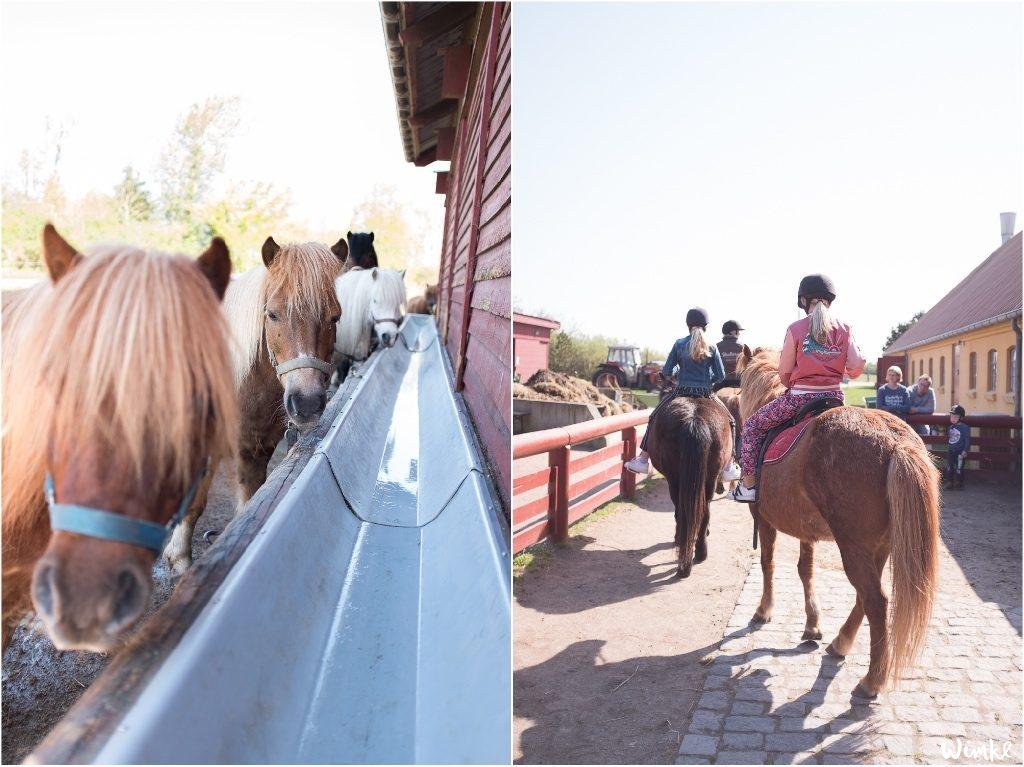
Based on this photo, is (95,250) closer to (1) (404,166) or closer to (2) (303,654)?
(2) (303,654)

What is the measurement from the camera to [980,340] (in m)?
12.3

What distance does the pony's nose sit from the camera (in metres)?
3.07

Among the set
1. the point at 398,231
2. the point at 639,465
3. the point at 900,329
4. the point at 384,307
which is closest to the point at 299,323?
the point at 639,465

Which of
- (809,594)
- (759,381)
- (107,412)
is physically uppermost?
(107,412)

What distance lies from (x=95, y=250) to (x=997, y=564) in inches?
242

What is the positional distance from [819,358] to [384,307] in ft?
15.8

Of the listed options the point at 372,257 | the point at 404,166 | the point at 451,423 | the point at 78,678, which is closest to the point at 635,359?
the point at 404,166

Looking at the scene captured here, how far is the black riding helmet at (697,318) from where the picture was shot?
4715mm

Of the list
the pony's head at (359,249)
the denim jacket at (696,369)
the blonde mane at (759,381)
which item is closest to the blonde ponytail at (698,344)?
the denim jacket at (696,369)

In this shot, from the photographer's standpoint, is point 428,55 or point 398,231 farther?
point 398,231

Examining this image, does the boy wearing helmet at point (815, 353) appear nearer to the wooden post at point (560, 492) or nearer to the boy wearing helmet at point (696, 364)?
the boy wearing helmet at point (696, 364)

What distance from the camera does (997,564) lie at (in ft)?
16.5

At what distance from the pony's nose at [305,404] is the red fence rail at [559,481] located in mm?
1247

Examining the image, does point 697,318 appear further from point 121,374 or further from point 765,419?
point 121,374
